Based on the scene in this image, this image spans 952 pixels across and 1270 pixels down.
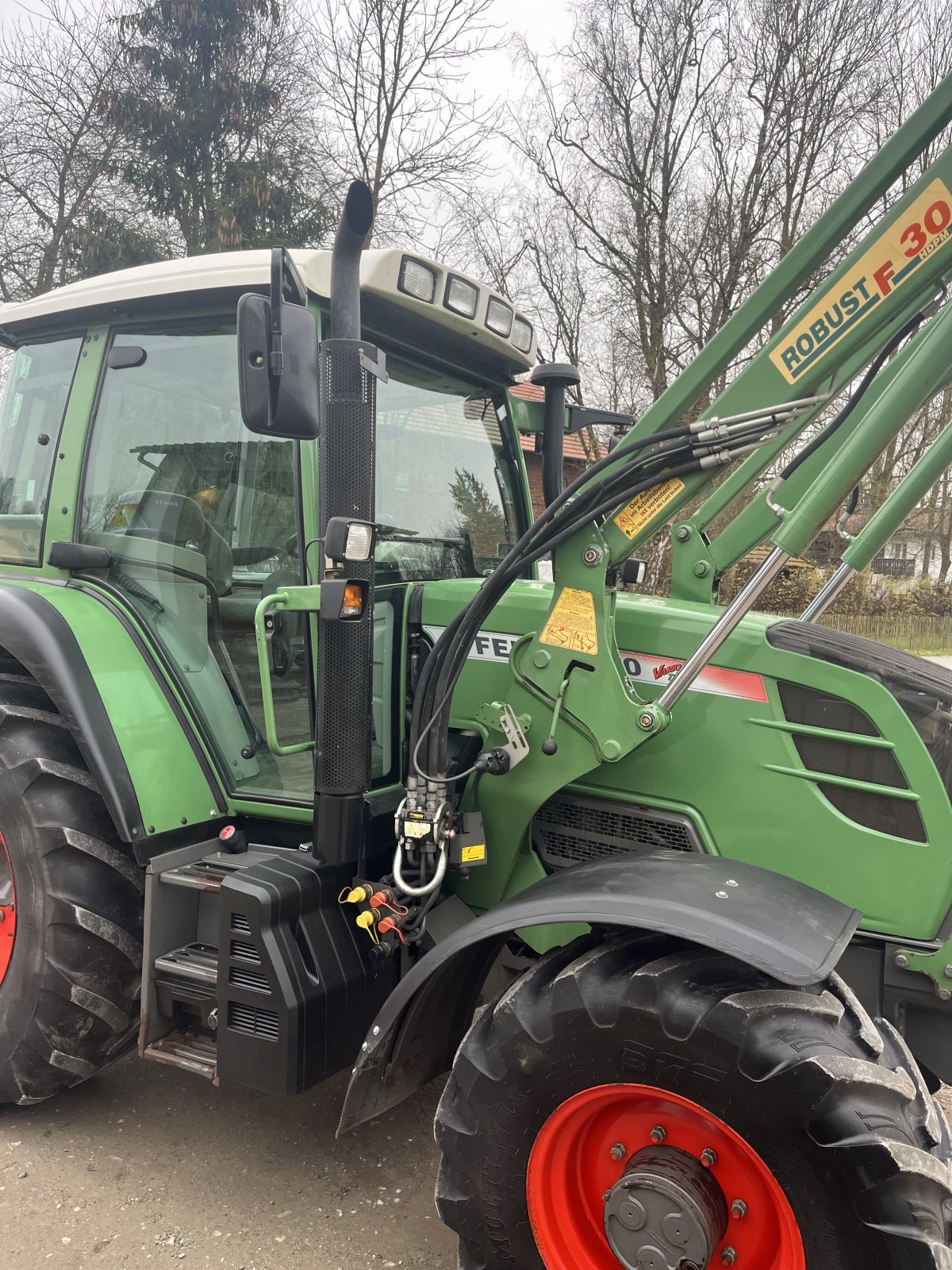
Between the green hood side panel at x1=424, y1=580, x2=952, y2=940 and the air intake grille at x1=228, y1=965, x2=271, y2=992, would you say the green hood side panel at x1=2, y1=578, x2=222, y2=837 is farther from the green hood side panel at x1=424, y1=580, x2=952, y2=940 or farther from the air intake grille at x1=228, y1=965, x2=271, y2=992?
the green hood side panel at x1=424, y1=580, x2=952, y2=940

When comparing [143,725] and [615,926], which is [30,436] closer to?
[143,725]

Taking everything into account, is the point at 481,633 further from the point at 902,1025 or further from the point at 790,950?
the point at 902,1025

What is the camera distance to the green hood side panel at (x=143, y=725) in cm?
282

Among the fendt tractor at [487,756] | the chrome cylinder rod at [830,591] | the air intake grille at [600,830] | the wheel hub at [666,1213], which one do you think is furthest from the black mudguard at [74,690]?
the chrome cylinder rod at [830,591]

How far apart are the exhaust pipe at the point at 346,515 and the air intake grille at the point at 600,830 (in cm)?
54

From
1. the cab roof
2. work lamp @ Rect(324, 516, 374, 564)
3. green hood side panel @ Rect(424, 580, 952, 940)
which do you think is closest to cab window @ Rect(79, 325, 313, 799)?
the cab roof

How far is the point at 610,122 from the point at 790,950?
15.8 meters

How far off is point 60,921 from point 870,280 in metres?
2.80

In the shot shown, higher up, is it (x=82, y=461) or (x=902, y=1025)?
(x=82, y=461)

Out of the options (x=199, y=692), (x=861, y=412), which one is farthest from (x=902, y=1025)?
(x=199, y=692)

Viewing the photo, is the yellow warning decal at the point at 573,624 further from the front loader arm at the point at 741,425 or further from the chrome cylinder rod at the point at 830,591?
the chrome cylinder rod at the point at 830,591

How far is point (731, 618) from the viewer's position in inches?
89.1

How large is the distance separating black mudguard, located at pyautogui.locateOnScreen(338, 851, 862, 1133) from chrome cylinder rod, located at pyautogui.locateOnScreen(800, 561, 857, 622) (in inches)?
32.2

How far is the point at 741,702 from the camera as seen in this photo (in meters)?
2.48
